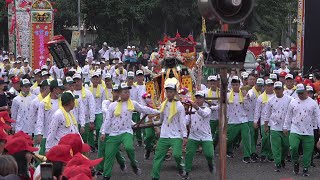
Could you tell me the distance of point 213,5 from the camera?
755 cm

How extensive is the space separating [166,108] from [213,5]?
523 cm

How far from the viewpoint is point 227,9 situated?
7633 mm

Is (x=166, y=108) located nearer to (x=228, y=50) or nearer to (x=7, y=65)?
(x=228, y=50)

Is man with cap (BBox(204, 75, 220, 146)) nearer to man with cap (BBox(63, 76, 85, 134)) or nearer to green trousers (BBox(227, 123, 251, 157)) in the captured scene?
green trousers (BBox(227, 123, 251, 157))

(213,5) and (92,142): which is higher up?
(213,5)

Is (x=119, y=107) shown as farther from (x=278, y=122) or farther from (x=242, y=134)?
(x=242, y=134)

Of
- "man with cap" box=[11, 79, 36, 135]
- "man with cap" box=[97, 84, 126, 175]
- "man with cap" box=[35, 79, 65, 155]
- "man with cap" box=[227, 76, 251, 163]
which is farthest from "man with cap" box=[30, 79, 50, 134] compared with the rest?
"man with cap" box=[227, 76, 251, 163]

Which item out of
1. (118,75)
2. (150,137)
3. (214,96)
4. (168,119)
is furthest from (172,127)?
(118,75)

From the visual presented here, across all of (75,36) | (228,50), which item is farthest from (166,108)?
(75,36)

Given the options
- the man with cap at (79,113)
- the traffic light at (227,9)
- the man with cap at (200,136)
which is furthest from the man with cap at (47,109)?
the traffic light at (227,9)

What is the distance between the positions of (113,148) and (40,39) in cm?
1441

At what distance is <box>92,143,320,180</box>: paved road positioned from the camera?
520 inches

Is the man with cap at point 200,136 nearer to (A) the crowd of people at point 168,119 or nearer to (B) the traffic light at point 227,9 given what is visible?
(A) the crowd of people at point 168,119

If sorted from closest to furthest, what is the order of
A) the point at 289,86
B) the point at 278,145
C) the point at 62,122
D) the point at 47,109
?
the point at 62,122 < the point at 47,109 < the point at 278,145 < the point at 289,86
